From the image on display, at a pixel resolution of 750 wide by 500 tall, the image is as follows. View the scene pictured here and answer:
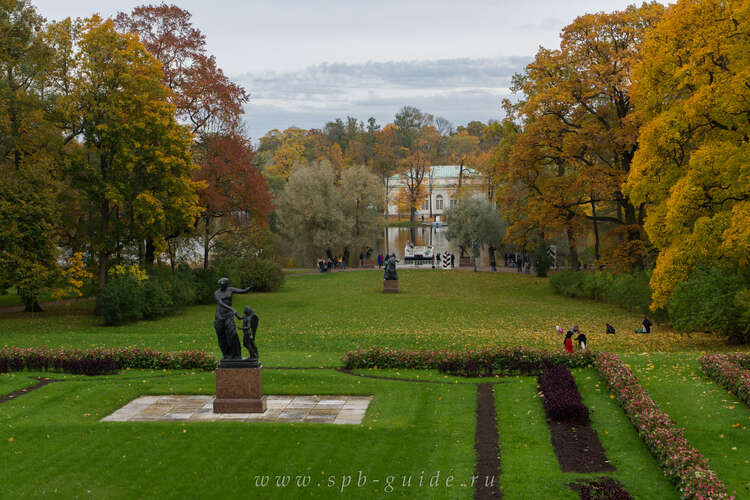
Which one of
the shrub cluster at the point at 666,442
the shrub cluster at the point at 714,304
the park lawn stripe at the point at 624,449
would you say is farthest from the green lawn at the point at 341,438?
the shrub cluster at the point at 714,304

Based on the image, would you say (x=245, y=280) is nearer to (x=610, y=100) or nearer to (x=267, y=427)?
(x=610, y=100)

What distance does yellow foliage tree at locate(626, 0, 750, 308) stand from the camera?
20.4m

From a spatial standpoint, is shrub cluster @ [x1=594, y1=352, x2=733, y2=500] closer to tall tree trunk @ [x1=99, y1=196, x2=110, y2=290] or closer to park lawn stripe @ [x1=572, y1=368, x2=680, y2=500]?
park lawn stripe @ [x1=572, y1=368, x2=680, y2=500]

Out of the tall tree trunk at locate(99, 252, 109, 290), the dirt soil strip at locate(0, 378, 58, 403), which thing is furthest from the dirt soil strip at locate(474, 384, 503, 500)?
the tall tree trunk at locate(99, 252, 109, 290)

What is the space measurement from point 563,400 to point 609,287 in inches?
861

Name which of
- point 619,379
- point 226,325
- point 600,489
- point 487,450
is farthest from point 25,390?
point 619,379

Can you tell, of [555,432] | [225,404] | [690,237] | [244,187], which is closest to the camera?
[555,432]

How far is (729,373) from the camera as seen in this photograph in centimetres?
1291

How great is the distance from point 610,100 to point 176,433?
29371 millimetres

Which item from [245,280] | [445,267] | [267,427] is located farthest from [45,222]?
[445,267]

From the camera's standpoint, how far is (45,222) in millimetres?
25547

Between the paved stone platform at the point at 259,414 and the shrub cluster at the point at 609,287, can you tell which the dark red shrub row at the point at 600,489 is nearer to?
the paved stone platform at the point at 259,414

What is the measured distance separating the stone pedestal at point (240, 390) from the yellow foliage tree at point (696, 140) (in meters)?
14.3

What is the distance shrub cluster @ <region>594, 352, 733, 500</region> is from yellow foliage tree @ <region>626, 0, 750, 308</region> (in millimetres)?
8957
